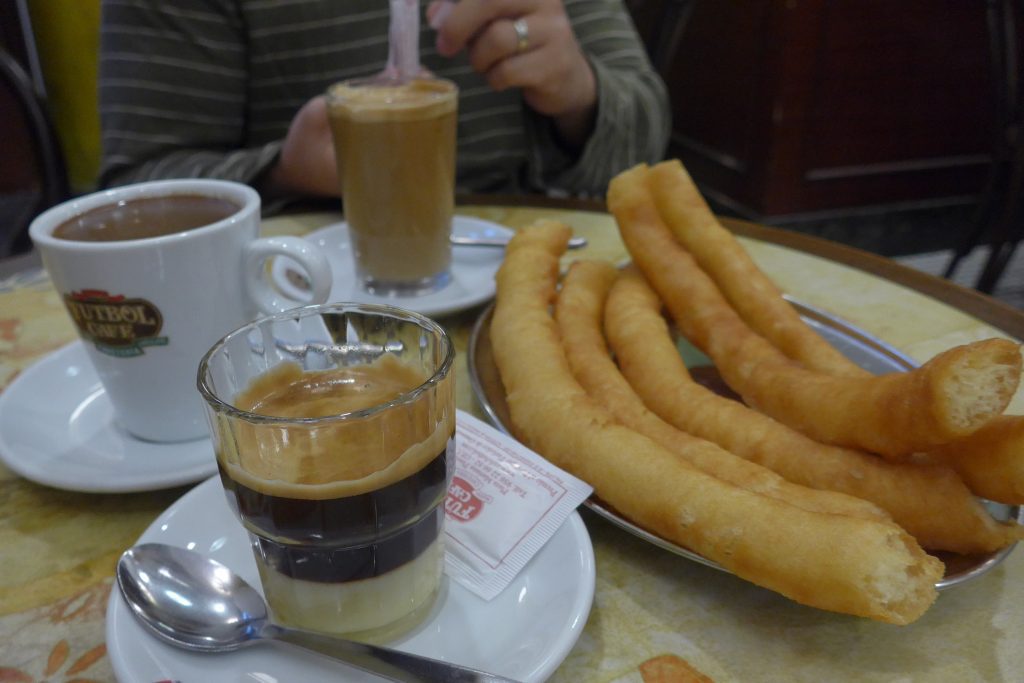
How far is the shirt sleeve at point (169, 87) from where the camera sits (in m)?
1.20

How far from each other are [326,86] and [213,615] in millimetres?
1100

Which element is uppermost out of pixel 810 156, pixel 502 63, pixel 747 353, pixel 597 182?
pixel 502 63

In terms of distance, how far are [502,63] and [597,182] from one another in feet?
1.12

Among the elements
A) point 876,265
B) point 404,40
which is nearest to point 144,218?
point 404,40

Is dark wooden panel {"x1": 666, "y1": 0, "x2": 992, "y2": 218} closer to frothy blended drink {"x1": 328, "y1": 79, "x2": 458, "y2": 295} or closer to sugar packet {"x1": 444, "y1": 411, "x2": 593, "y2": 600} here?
frothy blended drink {"x1": 328, "y1": 79, "x2": 458, "y2": 295}

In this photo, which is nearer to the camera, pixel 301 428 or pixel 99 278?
pixel 301 428

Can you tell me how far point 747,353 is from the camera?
2.08 feet

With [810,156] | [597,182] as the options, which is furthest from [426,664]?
[810,156]

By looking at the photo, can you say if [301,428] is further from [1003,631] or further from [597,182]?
[597,182]

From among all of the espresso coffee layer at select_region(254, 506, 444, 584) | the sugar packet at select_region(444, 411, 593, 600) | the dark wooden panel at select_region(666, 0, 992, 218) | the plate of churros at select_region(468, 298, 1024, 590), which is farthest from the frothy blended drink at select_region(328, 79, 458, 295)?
the dark wooden panel at select_region(666, 0, 992, 218)

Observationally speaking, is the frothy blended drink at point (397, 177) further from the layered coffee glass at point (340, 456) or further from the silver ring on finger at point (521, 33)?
the layered coffee glass at point (340, 456)

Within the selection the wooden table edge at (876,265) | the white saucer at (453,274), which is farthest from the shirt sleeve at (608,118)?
the white saucer at (453,274)

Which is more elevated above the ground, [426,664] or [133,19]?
[133,19]

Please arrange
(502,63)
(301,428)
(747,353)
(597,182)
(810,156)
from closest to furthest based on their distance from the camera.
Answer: (301,428) → (747,353) → (502,63) → (597,182) → (810,156)
